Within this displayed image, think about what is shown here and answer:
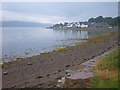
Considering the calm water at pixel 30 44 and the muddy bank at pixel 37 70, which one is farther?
the calm water at pixel 30 44

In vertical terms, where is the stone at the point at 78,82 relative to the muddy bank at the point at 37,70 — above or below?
above

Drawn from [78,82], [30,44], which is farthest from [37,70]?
[30,44]

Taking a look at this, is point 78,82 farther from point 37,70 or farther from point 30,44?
point 30,44

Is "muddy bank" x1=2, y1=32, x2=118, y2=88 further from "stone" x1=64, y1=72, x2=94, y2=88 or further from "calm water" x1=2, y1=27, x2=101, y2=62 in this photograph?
"calm water" x1=2, y1=27, x2=101, y2=62

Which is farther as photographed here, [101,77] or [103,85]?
[101,77]

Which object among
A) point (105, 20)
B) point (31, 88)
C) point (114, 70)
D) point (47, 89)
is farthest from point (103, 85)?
point (105, 20)

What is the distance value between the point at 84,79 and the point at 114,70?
68.1 inches

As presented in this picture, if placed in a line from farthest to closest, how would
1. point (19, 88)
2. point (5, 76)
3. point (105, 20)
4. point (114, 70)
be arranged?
point (105, 20) < point (5, 76) < point (19, 88) < point (114, 70)

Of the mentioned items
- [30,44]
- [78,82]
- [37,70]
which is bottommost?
[37,70]

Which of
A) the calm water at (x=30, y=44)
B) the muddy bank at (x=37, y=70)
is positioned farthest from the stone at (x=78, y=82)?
the calm water at (x=30, y=44)

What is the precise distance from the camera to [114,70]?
635cm

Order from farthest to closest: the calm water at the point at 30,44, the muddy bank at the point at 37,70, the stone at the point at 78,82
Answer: the calm water at the point at 30,44 → the muddy bank at the point at 37,70 → the stone at the point at 78,82

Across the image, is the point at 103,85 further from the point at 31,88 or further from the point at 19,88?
the point at 19,88

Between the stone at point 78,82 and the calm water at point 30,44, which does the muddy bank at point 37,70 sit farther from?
the calm water at point 30,44
